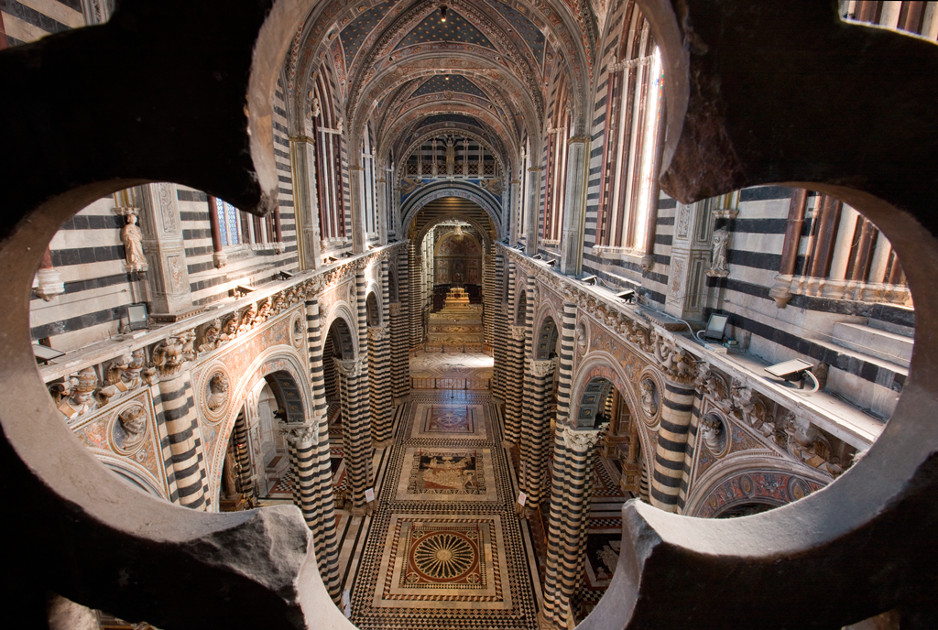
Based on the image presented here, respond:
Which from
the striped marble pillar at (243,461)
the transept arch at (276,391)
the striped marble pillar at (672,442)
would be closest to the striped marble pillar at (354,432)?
the striped marble pillar at (243,461)

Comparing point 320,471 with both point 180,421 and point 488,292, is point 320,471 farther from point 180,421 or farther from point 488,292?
point 488,292

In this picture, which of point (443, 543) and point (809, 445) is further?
point (443, 543)

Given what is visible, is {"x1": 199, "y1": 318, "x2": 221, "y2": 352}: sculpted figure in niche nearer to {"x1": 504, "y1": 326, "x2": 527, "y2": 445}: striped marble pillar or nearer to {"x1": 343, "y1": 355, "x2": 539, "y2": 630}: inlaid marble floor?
{"x1": 343, "y1": 355, "x2": 539, "y2": 630}: inlaid marble floor

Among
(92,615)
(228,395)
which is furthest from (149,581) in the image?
(228,395)

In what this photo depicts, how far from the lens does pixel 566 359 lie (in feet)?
29.7

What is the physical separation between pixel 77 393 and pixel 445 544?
960 cm

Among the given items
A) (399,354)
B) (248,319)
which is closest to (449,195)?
(399,354)

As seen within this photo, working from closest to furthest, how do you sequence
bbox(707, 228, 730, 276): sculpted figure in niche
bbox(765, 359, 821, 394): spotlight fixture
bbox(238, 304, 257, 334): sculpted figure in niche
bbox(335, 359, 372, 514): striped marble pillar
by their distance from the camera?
bbox(765, 359, 821, 394): spotlight fixture
bbox(707, 228, 730, 276): sculpted figure in niche
bbox(238, 304, 257, 334): sculpted figure in niche
bbox(335, 359, 372, 514): striped marble pillar

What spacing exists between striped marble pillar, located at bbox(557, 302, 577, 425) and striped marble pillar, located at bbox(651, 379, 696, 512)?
3.63 metres

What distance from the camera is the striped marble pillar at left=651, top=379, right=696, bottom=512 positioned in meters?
4.82

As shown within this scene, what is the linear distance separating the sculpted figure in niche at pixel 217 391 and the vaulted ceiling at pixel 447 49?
5.59m

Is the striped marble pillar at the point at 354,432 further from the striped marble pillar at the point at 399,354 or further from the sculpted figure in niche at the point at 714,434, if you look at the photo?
the sculpted figure in niche at the point at 714,434

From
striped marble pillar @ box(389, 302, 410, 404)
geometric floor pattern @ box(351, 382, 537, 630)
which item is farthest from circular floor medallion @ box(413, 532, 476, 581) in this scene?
striped marble pillar @ box(389, 302, 410, 404)

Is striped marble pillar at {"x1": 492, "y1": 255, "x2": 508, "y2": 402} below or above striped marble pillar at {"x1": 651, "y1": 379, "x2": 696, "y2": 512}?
below
